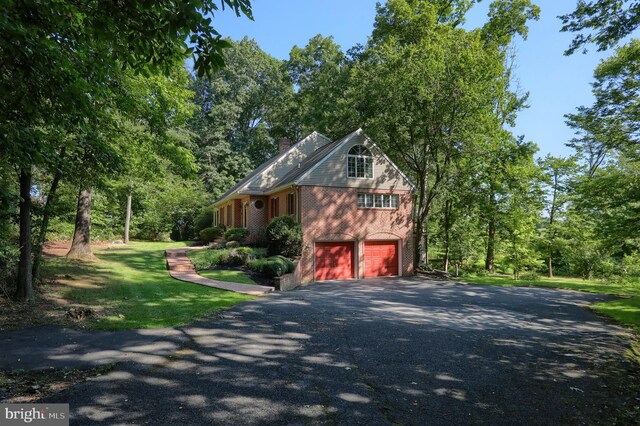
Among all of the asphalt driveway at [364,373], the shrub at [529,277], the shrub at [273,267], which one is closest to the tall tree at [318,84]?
the shrub at [273,267]

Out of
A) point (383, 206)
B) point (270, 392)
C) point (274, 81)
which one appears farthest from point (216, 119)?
point (270, 392)

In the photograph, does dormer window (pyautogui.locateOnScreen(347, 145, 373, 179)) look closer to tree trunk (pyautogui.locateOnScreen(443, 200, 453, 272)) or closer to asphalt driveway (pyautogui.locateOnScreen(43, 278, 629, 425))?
tree trunk (pyautogui.locateOnScreen(443, 200, 453, 272))

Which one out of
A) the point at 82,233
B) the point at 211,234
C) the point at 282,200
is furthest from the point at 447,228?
the point at 82,233

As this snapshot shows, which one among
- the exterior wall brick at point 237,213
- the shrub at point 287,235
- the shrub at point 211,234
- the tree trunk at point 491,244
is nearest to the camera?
the shrub at point 287,235

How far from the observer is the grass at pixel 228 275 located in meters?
15.2

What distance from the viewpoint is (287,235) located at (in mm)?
17703

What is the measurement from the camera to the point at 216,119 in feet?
147

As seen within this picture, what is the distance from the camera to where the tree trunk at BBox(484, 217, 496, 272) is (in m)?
24.8

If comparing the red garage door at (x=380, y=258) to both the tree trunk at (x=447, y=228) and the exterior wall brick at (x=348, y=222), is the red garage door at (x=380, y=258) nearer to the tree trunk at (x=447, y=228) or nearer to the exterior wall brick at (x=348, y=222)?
the exterior wall brick at (x=348, y=222)

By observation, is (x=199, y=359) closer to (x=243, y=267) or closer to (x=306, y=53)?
(x=243, y=267)

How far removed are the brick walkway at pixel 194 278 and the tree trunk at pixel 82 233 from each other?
395cm

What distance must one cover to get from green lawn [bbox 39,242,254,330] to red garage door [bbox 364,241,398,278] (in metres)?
9.40

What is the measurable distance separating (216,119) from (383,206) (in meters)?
32.1

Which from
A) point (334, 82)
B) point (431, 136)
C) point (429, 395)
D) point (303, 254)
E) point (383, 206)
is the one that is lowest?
point (429, 395)
